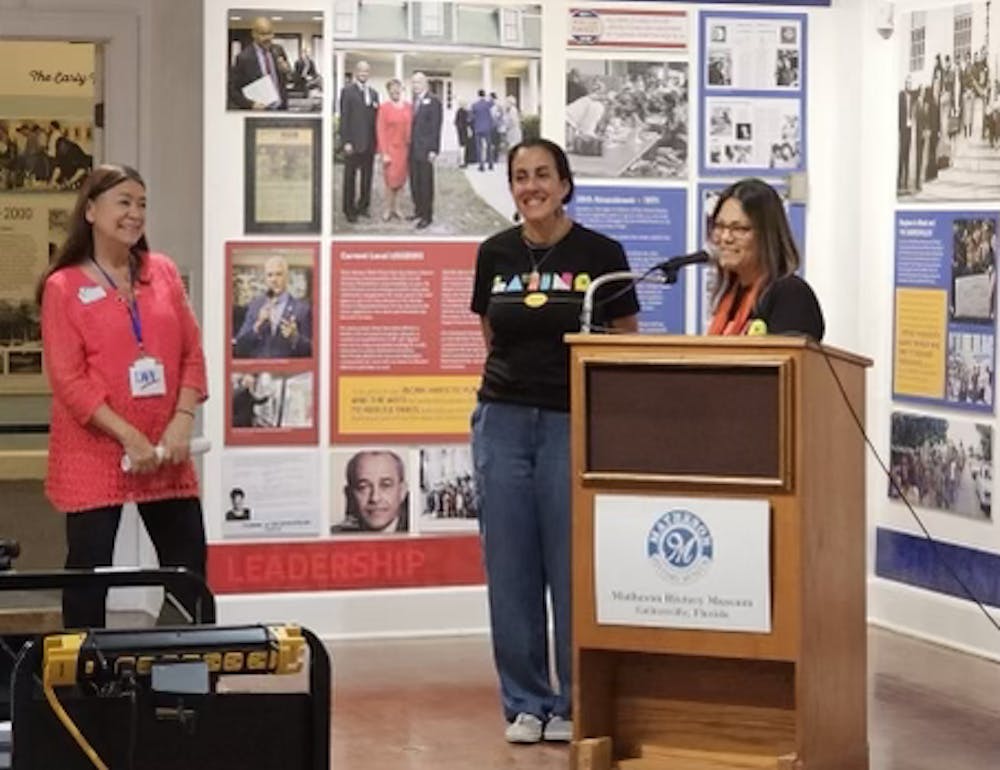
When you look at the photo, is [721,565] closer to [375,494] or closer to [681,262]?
[681,262]

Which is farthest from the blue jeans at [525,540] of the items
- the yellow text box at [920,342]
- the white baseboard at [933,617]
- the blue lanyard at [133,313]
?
the yellow text box at [920,342]

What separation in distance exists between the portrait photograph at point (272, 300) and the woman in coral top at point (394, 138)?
34cm

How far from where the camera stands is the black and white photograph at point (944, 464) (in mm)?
7500

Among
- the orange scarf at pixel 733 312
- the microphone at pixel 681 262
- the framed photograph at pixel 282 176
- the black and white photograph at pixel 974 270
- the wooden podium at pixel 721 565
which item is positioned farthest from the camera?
the framed photograph at pixel 282 176

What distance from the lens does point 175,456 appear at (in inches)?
236

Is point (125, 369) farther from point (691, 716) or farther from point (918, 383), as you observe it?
point (918, 383)

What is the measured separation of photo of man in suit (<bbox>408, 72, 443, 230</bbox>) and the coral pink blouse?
1.80 metres

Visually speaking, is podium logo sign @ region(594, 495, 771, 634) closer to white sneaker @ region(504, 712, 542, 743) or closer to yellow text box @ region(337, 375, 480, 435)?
white sneaker @ region(504, 712, 542, 743)

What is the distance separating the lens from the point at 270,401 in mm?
7637

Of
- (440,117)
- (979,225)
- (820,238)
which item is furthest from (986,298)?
(440,117)

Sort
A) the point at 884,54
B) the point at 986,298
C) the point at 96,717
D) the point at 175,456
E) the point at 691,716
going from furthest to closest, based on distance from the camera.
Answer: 1. the point at 884,54
2. the point at 986,298
3. the point at 175,456
4. the point at 691,716
5. the point at 96,717

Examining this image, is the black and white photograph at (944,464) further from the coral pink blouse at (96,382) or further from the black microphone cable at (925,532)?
the coral pink blouse at (96,382)

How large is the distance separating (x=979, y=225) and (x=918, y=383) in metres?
0.67

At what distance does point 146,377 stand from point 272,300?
63.5 inches
